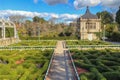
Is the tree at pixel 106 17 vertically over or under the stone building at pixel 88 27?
over

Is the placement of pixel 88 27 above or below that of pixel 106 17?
below

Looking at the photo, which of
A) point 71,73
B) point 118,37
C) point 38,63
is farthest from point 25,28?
point 71,73

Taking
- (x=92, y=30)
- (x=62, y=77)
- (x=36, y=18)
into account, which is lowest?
(x=62, y=77)

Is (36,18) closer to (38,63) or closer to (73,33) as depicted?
(73,33)

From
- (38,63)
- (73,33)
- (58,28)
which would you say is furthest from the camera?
(58,28)

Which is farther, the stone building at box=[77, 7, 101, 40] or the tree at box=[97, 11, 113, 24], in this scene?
the tree at box=[97, 11, 113, 24]

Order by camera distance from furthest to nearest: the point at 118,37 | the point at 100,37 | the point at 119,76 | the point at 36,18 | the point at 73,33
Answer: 1. the point at 36,18
2. the point at 73,33
3. the point at 100,37
4. the point at 118,37
5. the point at 119,76

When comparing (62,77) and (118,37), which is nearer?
(62,77)

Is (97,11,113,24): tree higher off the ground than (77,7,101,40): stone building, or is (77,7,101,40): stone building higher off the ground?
(97,11,113,24): tree

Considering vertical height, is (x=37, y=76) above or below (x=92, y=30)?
below

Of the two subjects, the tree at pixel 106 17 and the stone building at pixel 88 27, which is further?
the tree at pixel 106 17

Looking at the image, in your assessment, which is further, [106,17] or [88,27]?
[106,17]

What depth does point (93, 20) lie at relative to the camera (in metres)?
52.8

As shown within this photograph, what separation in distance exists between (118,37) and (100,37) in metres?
6.74
